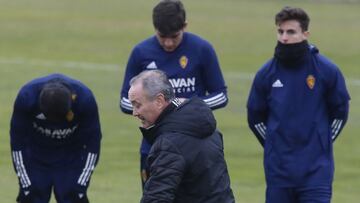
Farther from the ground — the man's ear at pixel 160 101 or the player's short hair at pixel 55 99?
the man's ear at pixel 160 101

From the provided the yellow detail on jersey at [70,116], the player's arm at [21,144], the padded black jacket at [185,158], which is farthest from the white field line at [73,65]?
the padded black jacket at [185,158]

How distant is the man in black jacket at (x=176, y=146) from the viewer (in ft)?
23.6

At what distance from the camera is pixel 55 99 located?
33.8 feet

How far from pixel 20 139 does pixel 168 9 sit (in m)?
1.91

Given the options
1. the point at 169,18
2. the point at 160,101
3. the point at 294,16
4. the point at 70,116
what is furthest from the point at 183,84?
the point at 160,101

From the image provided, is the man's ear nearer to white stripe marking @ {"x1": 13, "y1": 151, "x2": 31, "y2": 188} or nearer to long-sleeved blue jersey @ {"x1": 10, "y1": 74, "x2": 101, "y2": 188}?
long-sleeved blue jersey @ {"x1": 10, "y1": 74, "x2": 101, "y2": 188}

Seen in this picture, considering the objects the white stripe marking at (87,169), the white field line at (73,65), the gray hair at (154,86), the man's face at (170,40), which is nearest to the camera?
the gray hair at (154,86)

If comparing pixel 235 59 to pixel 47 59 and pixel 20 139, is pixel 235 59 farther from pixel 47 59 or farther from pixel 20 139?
pixel 20 139

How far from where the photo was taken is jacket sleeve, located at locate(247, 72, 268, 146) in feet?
34.2

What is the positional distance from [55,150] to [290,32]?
266 cm

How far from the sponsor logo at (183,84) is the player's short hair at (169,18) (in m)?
0.51

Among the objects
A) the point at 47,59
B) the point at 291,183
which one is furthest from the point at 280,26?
the point at 47,59

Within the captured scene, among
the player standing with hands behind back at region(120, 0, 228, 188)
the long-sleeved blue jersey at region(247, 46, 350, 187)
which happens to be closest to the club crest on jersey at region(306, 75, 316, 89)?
the long-sleeved blue jersey at region(247, 46, 350, 187)

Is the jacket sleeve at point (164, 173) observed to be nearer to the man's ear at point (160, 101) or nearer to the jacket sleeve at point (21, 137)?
the man's ear at point (160, 101)
